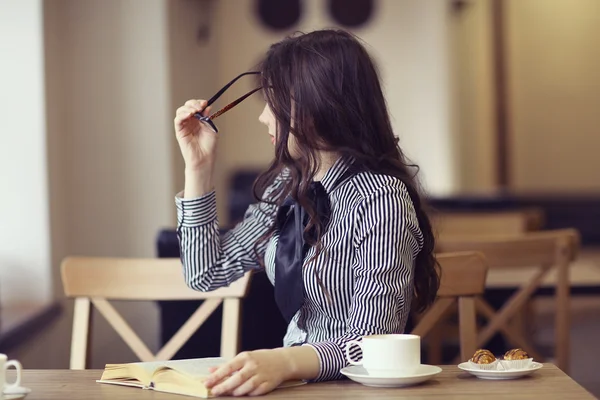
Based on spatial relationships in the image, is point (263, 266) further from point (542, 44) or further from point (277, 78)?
point (542, 44)

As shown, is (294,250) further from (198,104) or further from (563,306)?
(563,306)

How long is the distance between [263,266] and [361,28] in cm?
846

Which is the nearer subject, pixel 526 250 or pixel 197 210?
pixel 197 210

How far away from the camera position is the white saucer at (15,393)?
1278 mm

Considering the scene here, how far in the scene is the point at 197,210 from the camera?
1787 millimetres

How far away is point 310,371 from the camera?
54.4 inches

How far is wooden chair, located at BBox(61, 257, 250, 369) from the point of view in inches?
76.3

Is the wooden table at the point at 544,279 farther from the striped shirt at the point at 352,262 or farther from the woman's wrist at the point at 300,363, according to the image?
the woman's wrist at the point at 300,363

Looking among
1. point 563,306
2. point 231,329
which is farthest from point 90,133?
point 231,329

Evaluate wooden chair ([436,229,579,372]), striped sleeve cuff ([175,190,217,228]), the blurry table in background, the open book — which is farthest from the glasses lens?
the blurry table in background

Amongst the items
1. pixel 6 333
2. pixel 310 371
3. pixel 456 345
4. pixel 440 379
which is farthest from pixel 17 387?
pixel 456 345

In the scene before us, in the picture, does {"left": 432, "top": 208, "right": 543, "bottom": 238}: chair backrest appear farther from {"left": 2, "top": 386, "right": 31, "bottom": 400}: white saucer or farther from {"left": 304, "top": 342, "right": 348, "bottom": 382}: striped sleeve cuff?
{"left": 2, "top": 386, "right": 31, "bottom": 400}: white saucer

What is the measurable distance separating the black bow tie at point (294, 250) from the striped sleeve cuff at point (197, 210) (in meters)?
0.17

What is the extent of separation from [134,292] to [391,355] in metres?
0.82
